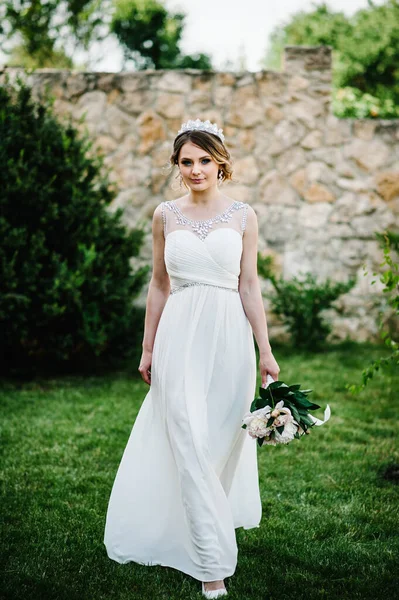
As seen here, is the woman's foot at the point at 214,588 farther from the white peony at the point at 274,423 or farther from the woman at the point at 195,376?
the white peony at the point at 274,423

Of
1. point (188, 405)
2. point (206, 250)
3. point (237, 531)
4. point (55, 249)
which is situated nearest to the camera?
point (188, 405)

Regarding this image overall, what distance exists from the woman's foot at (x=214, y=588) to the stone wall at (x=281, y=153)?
564 centimetres

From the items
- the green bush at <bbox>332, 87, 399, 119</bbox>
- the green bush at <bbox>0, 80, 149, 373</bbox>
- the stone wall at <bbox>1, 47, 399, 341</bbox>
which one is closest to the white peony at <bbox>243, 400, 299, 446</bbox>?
the green bush at <bbox>0, 80, 149, 373</bbox>

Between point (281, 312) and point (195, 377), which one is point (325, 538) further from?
point (281, 312)

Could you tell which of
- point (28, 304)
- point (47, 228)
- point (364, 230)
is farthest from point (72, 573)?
point (364, 230)

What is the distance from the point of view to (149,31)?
1689cm

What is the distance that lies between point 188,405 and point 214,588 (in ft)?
2.67

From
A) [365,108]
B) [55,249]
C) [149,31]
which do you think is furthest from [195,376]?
[149,31]

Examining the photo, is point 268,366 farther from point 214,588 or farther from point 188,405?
point 214,588

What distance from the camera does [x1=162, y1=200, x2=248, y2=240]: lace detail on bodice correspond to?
10.2ft

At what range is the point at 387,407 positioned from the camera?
232 inches

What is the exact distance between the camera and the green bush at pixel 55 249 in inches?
245

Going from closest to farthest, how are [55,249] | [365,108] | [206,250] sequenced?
[206,250] → [55,249] → [365,108]

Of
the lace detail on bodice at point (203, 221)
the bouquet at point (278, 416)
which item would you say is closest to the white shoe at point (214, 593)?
the bouquet at point (278, 416)
